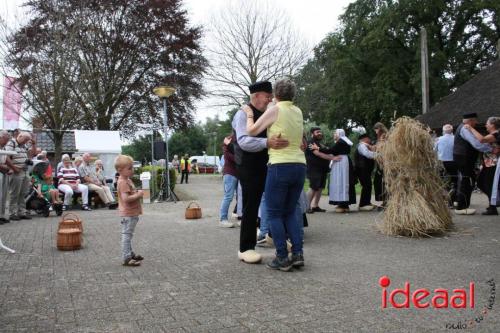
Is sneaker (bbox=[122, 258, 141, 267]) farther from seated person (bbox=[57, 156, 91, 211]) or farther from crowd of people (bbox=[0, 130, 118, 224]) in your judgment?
seated person (bbox=[57, 156, 91, 211])

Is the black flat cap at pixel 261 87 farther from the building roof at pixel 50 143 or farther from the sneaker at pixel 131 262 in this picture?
the building roof at pixel 50 143

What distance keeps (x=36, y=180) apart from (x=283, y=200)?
28.1 feet

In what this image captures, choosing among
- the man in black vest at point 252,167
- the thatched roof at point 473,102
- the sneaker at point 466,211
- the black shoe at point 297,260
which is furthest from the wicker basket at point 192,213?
the thatched roof at point 473,102

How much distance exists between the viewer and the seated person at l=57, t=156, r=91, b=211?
12.4m

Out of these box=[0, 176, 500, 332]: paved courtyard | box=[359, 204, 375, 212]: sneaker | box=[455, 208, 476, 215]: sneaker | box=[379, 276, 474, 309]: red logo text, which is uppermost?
box=[455, 208, 476, 215]: sneaker

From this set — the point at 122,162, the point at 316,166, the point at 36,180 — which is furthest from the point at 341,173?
the point at 36,180

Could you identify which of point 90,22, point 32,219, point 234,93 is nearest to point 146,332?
point 32,219

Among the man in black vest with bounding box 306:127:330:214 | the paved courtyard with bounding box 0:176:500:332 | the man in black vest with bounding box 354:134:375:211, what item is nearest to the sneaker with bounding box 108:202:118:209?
the paved courtyard with bounding box 0:176:500:332

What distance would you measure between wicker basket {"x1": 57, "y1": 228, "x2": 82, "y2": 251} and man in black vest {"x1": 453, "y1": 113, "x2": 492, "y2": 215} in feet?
23.4

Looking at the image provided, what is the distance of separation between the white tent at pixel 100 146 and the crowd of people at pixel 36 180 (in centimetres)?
399

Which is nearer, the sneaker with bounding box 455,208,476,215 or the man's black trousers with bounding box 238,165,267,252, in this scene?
the man's black trousers with bounding box 238,165,267,252

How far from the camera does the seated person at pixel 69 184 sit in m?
12.4

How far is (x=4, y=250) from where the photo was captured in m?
6.48

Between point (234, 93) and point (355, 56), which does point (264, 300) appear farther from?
point (355, 56)
